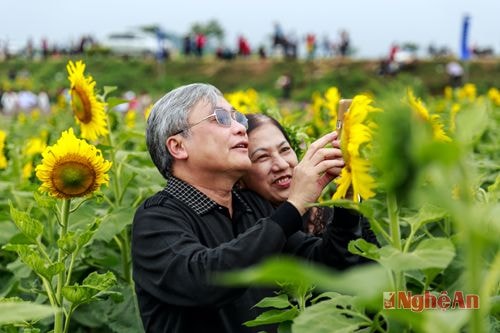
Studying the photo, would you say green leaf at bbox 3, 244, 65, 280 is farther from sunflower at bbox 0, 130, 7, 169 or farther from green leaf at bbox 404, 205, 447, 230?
sunflower at bbox 0, 130, 7, 169

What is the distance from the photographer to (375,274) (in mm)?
621

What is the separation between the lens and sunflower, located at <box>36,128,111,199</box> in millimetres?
1743

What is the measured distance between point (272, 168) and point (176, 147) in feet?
1.04

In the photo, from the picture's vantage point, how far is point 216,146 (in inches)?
70.8

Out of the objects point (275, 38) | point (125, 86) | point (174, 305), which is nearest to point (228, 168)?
point (174, 305)

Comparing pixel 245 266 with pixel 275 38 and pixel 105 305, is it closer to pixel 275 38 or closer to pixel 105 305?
pixel 105 305

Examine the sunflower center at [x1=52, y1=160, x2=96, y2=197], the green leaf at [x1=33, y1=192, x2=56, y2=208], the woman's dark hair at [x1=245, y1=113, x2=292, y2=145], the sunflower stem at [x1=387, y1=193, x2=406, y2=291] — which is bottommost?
the green leaf at [x1=33, y1=192, x2=56, y2=208]

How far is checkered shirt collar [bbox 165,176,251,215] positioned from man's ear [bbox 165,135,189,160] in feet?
0.20

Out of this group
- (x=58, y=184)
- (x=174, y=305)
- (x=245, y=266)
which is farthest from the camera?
(x=58, y=184)

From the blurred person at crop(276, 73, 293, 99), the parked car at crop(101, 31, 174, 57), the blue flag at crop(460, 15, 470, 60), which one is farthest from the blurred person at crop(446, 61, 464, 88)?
the parked car at crop(101, 31, 174, 57)

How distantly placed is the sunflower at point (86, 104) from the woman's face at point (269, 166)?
464mm

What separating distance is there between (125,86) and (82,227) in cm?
2325

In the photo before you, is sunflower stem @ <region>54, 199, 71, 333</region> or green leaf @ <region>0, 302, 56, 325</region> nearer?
green leaf @ <region>0, 302, 56, 325</region>

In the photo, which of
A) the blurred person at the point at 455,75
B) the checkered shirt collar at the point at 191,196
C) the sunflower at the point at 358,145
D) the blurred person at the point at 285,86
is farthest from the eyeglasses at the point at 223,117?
the blurred person at the point at 285,86
